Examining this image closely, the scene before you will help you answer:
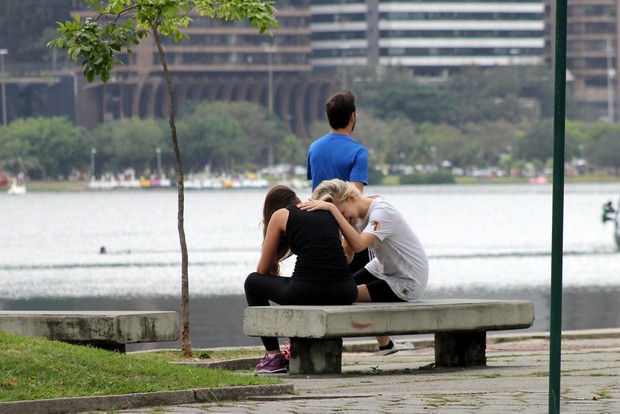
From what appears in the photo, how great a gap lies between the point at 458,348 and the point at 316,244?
57.4 inches

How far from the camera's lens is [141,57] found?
186 meters

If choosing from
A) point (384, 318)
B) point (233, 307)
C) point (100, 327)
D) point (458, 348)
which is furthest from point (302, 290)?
point (233, 307)

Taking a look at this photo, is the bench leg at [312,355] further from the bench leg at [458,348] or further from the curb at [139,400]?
the curb at [139,400]

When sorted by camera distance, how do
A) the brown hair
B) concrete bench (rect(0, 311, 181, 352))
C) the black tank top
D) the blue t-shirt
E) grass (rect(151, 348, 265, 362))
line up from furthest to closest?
1. grass (rect(151, 348, 265, 362))
2. the blue t-shirt
3. the brown hair
4. the black tank top
5. concrete bench (rect(0, 311, 181, 352))

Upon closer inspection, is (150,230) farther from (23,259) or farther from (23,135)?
(23,135)

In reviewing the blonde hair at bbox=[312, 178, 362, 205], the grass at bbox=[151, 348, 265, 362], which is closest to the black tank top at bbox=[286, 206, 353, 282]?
the blonde hair at bbox=[312, 178, 362, 205]

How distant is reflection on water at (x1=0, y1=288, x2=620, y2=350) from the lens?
2222 centimetres

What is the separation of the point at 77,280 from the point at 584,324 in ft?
74.3

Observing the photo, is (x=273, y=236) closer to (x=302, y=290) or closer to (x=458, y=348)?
(x=302, y=290)

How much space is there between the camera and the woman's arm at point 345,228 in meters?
9.60

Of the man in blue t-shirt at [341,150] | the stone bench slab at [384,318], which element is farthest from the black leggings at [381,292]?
the man in blue t-shirt at [341,150]

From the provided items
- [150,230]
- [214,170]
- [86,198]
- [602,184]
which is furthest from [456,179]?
[150,230]

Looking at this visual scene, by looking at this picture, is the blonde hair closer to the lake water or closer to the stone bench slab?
the stone bench slab

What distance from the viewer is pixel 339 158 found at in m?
10.8
